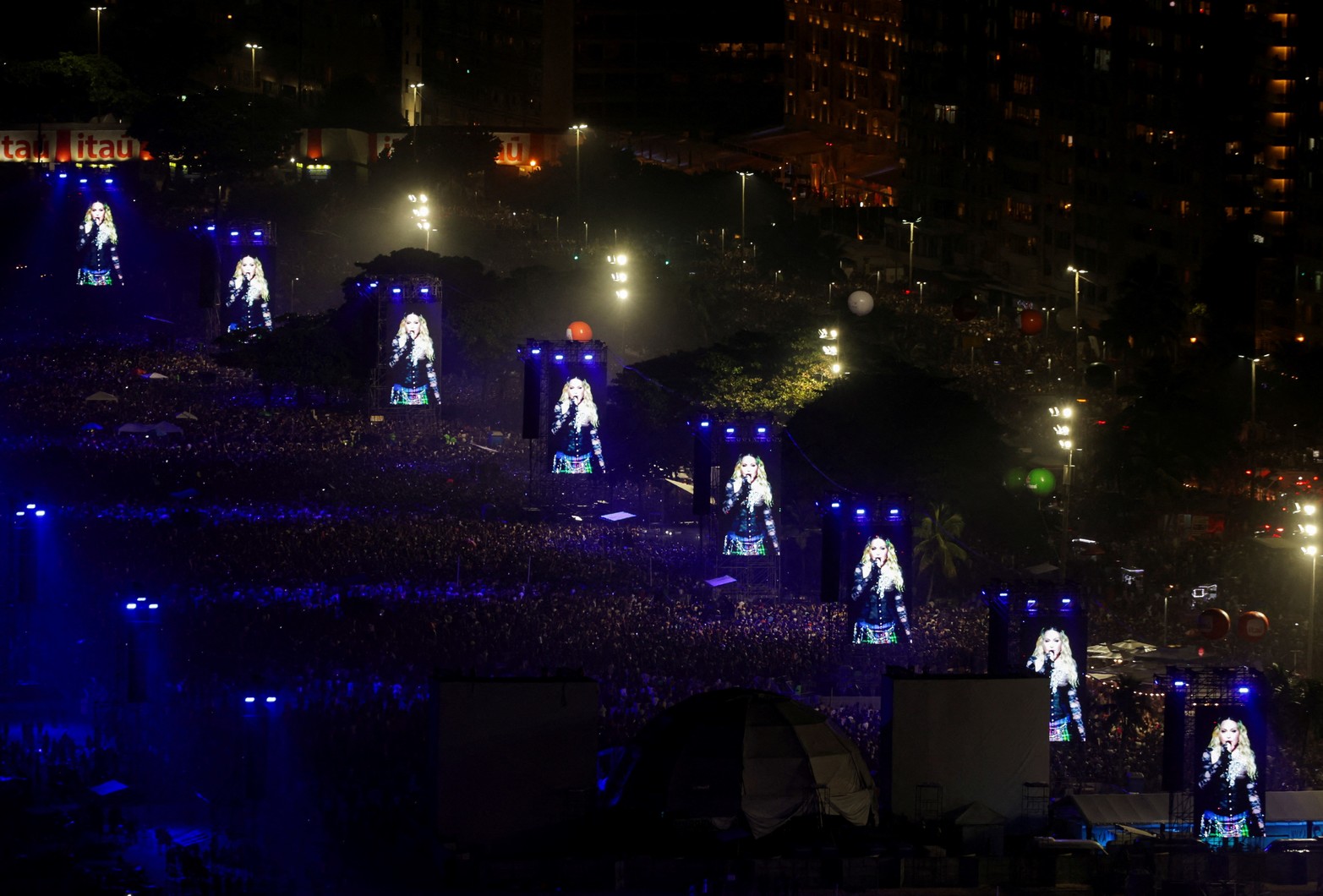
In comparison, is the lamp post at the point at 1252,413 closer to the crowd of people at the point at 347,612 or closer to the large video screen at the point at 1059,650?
the crowd of people at the point at 347,612

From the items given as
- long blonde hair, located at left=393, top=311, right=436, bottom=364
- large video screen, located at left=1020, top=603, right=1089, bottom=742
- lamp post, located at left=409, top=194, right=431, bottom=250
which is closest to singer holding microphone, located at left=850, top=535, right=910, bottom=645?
large video screen, located at left=1020, top=603, right=1089, bottom=742

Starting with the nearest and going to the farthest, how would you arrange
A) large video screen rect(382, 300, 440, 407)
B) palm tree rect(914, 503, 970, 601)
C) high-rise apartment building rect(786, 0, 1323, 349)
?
1. palm tree rect(914, 503, 970, 601)
2. large video screen rect(382, 300, 440, 407)
3. high-rise apartment building rect(786, 0, 1323, 349)

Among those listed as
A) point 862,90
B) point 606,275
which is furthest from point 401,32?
point 606,275

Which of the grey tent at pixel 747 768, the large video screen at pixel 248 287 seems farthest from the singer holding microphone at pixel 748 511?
the large video screen at pixel 248 287

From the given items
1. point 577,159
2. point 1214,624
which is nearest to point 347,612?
point 1214,624

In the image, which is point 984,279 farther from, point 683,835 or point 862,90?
point 683,835

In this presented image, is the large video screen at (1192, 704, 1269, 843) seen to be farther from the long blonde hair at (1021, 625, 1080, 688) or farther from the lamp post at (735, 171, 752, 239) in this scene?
the lamp post at (735, 171, 752, 239)
